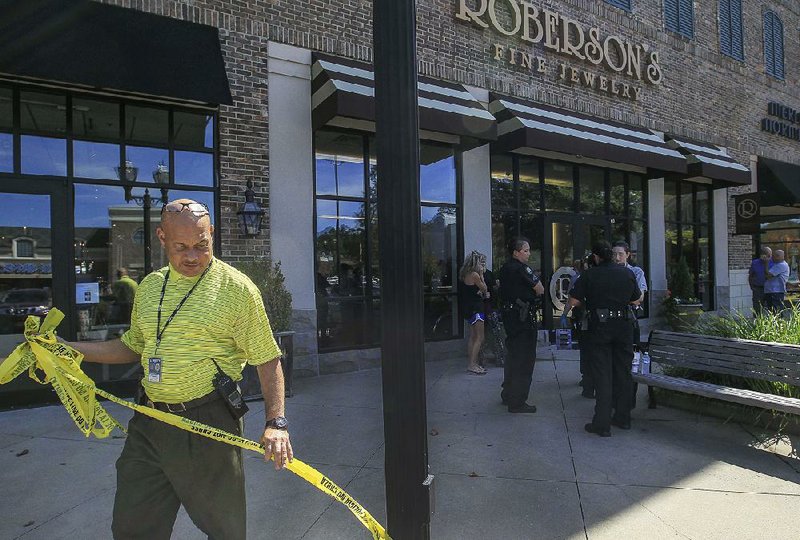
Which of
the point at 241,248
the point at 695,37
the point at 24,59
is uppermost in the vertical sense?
the point at 695,37

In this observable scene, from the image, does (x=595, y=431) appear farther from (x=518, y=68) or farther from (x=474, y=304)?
(x=518, y=68)

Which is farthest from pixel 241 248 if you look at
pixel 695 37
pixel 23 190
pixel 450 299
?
pixel 695 37

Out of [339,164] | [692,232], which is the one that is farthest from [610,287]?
[692,232]

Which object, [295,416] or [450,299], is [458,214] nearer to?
[450,299]

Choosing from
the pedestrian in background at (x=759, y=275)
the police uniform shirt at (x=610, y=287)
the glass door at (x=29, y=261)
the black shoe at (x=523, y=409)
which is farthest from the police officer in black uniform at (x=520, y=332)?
the pedestrian in background at (x=759, y=275)

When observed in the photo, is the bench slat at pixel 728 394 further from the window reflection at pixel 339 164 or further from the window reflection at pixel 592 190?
the window reflection at pixel 592 190

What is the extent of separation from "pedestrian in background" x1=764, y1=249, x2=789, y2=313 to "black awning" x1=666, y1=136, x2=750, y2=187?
2.00 m

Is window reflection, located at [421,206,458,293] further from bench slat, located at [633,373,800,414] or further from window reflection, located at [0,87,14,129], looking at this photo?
window reflection, located at [0,87,14,129]

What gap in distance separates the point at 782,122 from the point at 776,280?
22.4 feet

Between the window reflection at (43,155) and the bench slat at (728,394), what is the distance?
7049 mm

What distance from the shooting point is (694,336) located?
16.7 ft

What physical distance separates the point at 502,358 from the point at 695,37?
34.3 feet

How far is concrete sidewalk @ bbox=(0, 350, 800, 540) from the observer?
302cm

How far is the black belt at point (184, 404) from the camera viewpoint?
206cm
